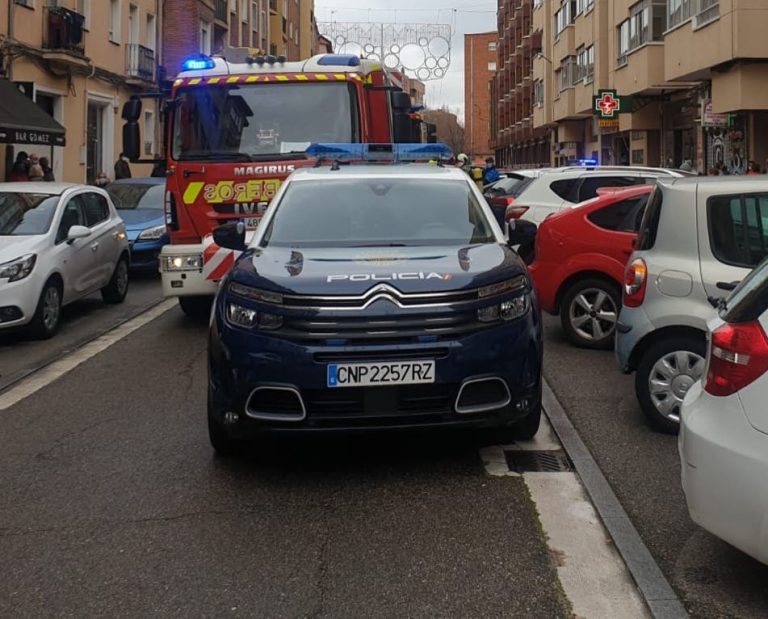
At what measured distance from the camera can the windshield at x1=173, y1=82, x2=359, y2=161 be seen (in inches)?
400

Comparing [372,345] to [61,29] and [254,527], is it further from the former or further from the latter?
[61,29]

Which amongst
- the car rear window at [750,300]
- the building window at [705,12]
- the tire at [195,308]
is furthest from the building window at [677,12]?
the car rear window at [750,300]

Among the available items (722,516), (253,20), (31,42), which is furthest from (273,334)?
(253,20)

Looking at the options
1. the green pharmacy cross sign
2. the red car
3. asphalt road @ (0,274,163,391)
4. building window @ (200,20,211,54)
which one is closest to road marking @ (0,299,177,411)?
asphalt road @ (0,274,163,391)

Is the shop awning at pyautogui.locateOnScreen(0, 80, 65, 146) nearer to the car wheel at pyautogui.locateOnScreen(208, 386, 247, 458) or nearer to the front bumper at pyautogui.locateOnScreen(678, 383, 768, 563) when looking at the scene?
the car wheel at pyautogui.locateOnScreen(208, 386, 247, 458)

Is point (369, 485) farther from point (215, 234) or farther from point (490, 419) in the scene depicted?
point (215, 234)

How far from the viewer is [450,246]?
18.7ft

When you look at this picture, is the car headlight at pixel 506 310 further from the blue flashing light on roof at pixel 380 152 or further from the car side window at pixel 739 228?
the blue flashing light on roof at pixel 380 152

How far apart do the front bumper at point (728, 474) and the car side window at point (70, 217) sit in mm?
8162

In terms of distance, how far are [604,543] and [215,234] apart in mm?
3480

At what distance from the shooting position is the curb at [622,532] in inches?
137

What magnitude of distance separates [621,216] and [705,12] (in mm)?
18338

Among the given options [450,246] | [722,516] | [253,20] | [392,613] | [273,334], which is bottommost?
[392,613]

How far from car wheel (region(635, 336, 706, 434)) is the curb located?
52 centimetres
